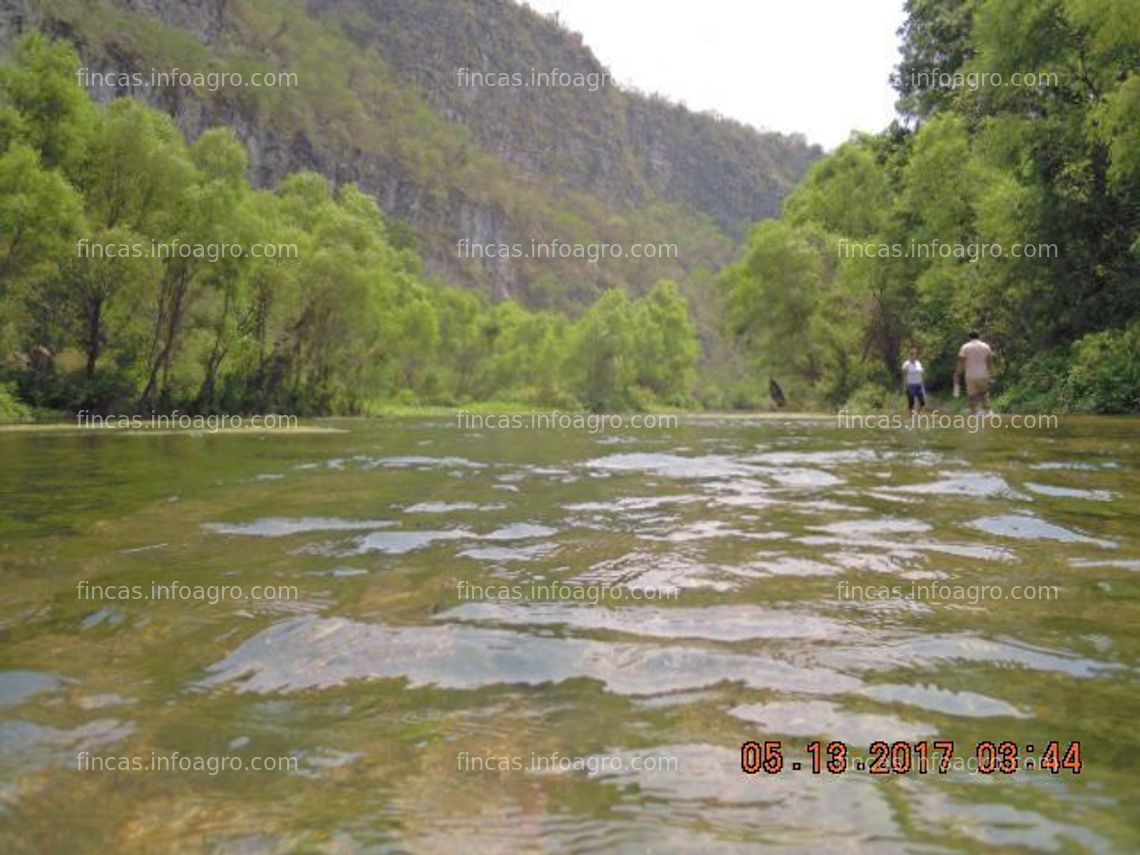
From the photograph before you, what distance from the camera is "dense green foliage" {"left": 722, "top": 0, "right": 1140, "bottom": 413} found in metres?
22.8

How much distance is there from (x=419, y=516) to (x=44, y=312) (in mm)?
28968

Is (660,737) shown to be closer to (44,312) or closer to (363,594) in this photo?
(363,594)

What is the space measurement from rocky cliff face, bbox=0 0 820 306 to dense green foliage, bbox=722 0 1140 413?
58977mm

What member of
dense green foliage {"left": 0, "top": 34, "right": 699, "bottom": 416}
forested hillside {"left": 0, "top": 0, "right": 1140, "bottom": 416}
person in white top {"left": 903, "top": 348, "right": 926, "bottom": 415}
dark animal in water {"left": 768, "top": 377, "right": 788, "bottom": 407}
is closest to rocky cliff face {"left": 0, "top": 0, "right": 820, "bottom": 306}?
forested hillside {"left": 0, "top": 0, "right": 1140, "bottom": 416}

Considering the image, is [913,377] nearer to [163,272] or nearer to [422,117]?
[163,272]

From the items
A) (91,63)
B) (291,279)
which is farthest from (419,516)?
(91,63)

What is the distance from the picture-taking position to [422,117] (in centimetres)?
14712

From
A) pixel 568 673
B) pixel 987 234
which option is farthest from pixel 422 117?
pixel 568 673

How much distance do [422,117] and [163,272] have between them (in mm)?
126099

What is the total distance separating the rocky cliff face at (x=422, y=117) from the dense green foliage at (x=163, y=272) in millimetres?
41593

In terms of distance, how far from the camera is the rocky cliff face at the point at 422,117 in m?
95.0
